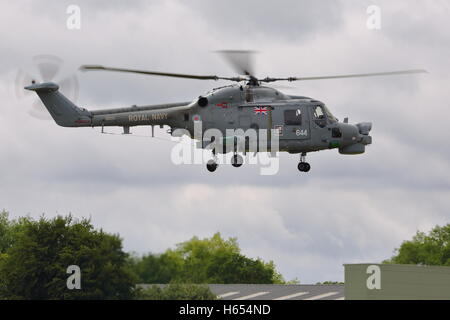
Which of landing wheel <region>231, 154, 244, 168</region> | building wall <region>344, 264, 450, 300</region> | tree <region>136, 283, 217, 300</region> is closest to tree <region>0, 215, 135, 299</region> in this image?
tree <region>136, 283, 217, 300</region>

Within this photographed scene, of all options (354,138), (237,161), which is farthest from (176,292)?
(354,138)

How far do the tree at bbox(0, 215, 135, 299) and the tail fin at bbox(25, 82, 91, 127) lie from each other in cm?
2460

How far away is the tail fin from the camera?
226ft

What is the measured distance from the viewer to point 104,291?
3905 inches

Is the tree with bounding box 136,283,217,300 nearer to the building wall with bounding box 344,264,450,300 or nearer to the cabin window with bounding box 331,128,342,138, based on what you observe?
the building wall with bounding box 344,264,450,300

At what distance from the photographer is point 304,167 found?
68.1 metres

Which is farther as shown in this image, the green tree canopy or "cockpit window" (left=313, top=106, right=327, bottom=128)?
the green tree canopy

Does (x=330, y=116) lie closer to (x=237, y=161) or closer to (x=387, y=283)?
(x=237, y=161)

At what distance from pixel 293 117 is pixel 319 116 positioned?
1759 millimetres

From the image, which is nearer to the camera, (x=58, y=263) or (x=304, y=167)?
(x=304, y=167)
